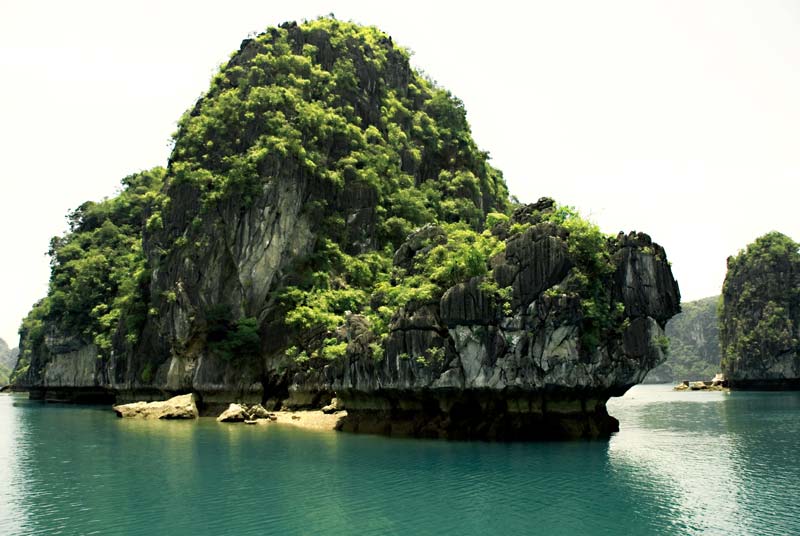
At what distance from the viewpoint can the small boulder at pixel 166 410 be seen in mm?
44691

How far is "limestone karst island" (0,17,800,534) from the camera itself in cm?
1938

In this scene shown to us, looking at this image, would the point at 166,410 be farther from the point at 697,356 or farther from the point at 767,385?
the point at 697,356

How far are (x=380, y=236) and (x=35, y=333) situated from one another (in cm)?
5118

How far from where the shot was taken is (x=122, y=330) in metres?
60.3

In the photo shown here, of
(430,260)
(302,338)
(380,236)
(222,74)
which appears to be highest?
(222,74)

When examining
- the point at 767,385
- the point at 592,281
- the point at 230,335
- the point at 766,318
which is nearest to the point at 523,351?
the point at 592,281

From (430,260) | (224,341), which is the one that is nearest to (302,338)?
(224,341)

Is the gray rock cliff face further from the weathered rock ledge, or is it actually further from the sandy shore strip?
the sandy shore strip

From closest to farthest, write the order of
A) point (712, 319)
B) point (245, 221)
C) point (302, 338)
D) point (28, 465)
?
1. point (28, 465)
2. point (302, 338)
3. point (245, 221)
4. point (712, 319)

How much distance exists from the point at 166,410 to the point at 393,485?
29516 millimetres

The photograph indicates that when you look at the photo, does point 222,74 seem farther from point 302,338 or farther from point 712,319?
point 712,319

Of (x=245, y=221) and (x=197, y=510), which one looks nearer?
(x=197, y=510)

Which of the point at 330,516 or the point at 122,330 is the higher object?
the point at 122,330

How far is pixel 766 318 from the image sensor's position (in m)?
96.1
